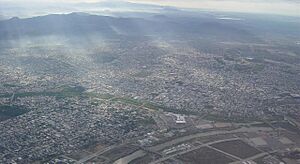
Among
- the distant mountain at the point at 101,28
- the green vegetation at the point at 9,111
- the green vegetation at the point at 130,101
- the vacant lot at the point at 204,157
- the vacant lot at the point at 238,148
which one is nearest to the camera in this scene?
the vacant lot at the point at 204,157

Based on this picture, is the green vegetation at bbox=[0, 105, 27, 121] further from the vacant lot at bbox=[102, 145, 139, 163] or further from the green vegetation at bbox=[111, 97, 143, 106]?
the vacant lot at bbox=[102, 145, 139, 163]

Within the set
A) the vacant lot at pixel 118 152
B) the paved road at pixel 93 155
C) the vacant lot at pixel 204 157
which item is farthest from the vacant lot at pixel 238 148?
the paved road at pixel 93 155

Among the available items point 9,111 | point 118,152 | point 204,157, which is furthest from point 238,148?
point 9,111

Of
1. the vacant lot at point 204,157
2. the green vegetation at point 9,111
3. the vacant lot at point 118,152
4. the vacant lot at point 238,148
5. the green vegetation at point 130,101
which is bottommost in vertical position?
the vacant lot at point 238,148

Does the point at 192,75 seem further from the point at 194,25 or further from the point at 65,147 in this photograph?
the point at 194,25

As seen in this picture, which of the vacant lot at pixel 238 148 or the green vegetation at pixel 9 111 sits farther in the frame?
the green vegetation at pixel 9 111

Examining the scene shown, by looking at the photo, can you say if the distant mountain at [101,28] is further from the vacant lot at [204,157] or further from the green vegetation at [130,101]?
the vacant lot at [204,157]

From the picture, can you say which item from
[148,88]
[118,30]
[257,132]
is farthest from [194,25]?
[257,132]

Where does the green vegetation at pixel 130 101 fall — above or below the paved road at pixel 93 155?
above

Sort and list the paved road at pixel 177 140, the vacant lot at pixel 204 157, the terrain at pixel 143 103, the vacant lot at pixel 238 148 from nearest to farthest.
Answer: the paved road at pixel 177 140 → the vacant lot at pixel 204 157 → the terrain at pixel 143 103 → the vacant lot at pixel 238 148
